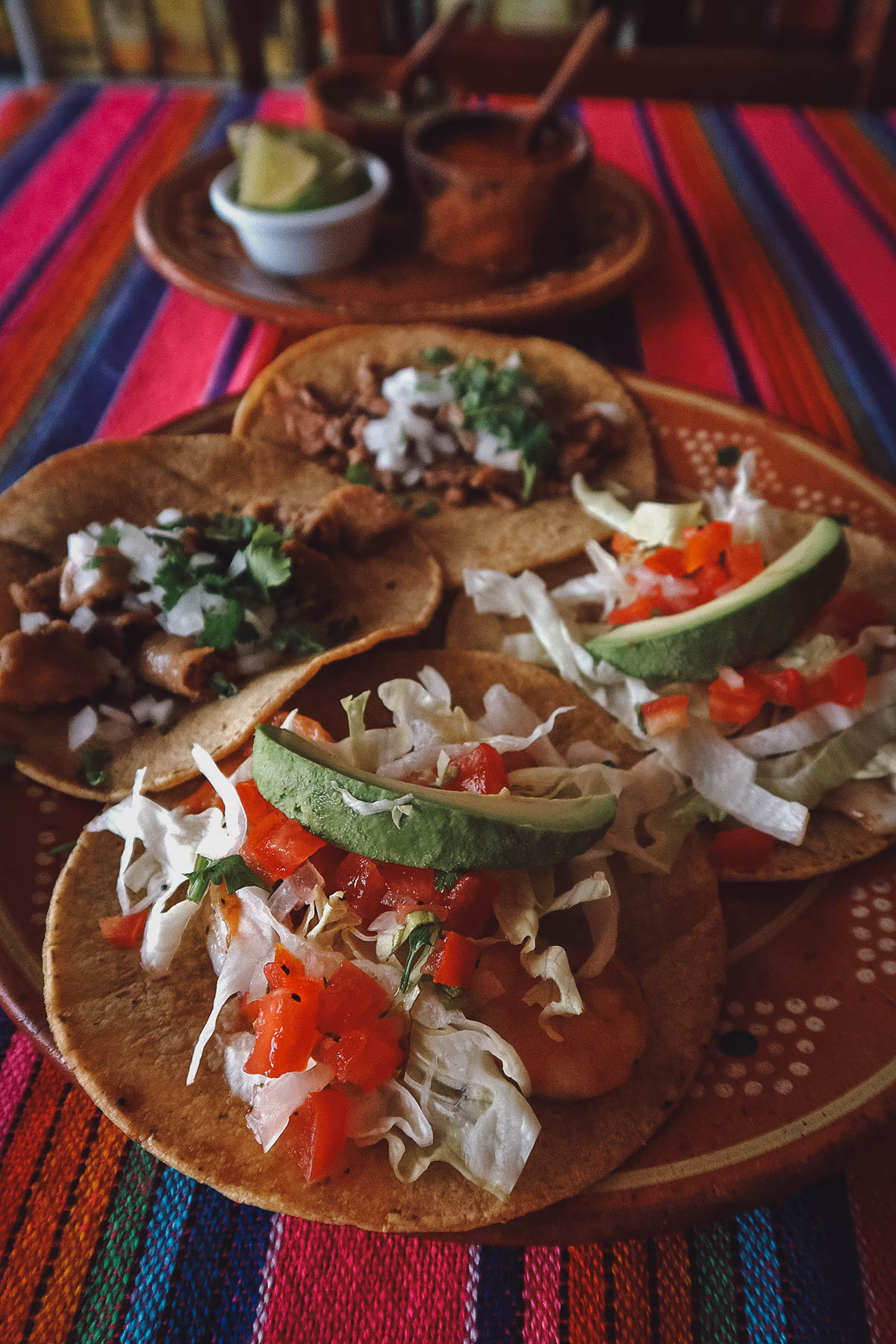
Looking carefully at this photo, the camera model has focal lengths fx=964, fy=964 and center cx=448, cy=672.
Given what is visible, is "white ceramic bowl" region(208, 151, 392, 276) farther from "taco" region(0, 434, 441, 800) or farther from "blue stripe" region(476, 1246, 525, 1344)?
"blue stripe" region(476, 1246, 525, 1344)

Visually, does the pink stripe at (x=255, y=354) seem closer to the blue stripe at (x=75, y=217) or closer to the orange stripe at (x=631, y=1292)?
the blue stripe at (x=75, y=217)

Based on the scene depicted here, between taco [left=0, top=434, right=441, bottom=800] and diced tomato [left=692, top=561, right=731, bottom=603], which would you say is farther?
diced tomato [left=692, top=561, right=731, bottom=603]

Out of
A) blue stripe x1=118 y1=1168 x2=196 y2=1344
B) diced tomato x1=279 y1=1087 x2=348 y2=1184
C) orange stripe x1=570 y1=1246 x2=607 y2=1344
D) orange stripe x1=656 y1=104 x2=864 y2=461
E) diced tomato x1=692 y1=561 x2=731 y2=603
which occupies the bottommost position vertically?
orange stripe x1=656 y1=104 x2=864 y2=461

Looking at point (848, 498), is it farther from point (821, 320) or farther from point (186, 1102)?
point (186, 1102)

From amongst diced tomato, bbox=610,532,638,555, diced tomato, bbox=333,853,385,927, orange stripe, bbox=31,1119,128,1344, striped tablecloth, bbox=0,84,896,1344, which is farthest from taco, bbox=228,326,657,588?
orange stripe, bbox=31,1119,128,1344

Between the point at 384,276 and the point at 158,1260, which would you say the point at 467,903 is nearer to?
the point at 158,1260
